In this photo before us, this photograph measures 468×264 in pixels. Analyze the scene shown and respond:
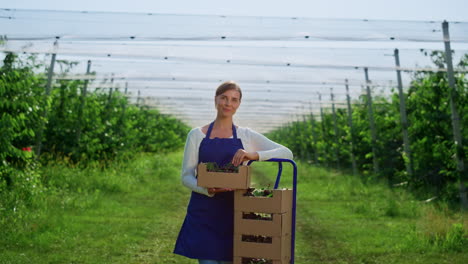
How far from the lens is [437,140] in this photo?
40.6 feet

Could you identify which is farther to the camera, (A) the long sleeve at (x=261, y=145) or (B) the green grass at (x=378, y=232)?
(B) the green grass at (x=378, y=232)

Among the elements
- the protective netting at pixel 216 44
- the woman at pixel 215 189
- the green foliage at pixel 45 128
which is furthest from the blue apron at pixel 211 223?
the protective netting at pixel 216 44

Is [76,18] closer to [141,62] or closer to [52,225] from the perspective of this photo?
[52,225]

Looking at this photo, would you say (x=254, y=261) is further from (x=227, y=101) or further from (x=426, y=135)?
(x=426, y=135)

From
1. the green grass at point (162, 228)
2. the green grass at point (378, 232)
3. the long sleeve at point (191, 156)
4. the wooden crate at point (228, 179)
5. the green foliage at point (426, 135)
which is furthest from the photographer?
the green foliage at point (426, 135)

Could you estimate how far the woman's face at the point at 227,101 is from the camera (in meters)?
3.38

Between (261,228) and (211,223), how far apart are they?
292mm

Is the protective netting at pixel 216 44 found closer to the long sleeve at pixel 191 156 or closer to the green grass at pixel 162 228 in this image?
the green grass at pixel 162 228

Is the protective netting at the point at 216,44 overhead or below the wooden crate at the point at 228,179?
overhead

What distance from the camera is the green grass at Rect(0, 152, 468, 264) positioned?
6.35m

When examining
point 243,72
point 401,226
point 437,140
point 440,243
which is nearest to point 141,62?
point 243,72

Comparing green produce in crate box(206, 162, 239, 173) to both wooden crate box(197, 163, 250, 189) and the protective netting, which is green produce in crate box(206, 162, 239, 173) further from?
the protective netting

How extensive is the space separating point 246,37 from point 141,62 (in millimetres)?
5551

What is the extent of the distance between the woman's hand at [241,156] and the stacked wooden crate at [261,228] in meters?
0.16
